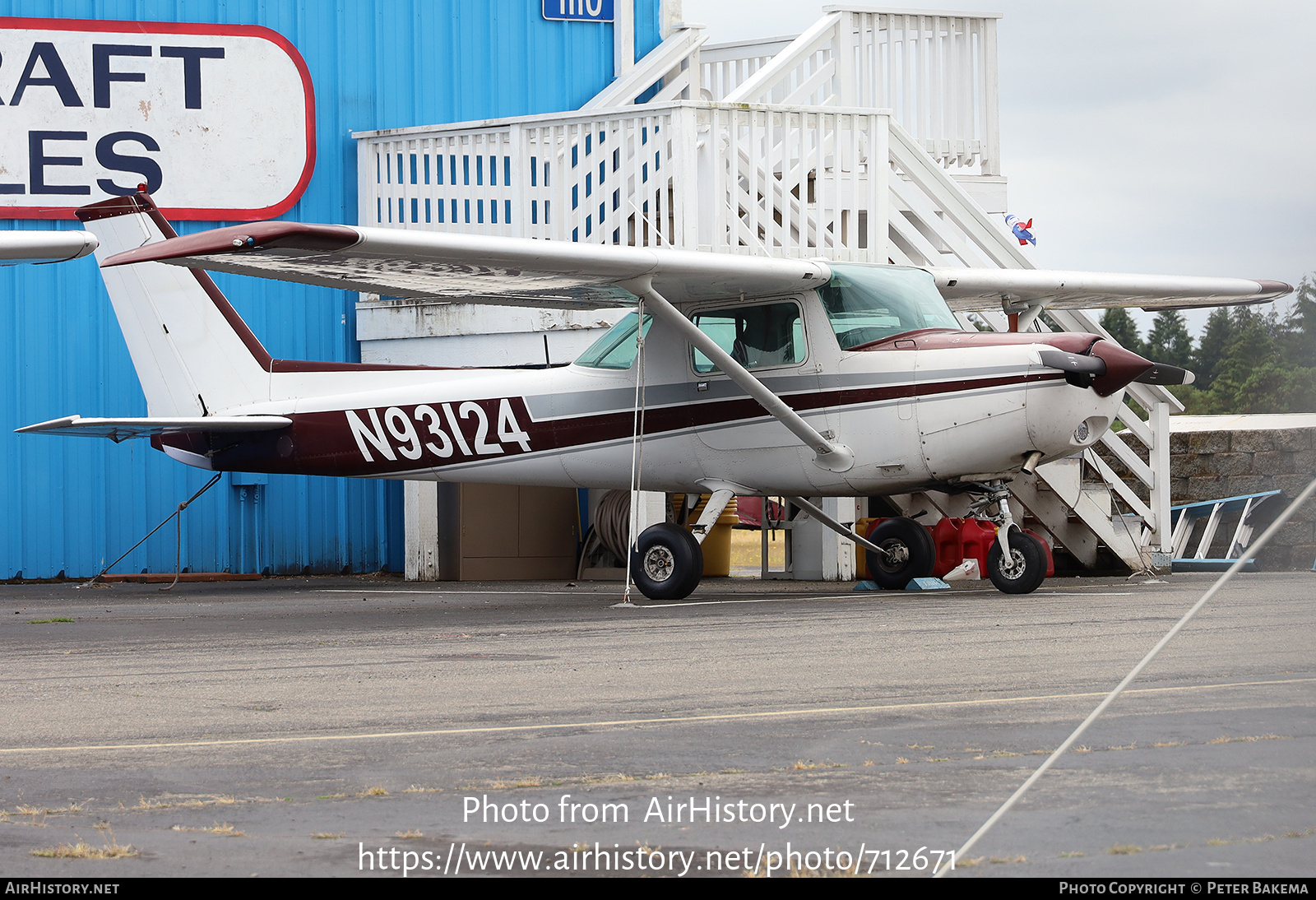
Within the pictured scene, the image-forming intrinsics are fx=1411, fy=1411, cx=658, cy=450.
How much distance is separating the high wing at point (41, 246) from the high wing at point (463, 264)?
0.30 metres

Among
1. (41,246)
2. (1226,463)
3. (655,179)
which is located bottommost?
(1226,463)

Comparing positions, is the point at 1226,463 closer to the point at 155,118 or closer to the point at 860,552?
the point at 860,552

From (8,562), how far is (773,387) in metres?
8.78

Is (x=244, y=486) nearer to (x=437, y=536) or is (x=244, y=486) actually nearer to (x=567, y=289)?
(x=437, y=536)

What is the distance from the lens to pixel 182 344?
12.7 m

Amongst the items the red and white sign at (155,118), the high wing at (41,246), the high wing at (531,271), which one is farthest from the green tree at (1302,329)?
the red and white sign at (155,118)

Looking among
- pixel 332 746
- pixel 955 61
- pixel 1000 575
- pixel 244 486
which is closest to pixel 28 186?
pixel 244 486

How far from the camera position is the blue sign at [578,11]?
16141mm

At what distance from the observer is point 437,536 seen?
48.3 ft

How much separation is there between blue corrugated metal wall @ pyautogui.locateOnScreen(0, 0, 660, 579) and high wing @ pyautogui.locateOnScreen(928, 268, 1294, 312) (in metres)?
6.18

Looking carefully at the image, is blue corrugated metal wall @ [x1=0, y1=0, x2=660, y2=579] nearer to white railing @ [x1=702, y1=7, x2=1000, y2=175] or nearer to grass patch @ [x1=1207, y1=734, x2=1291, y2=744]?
white railing @ [x1=702, y1=7, x2=1000, y2=175]

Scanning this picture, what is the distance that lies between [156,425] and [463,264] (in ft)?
13.0

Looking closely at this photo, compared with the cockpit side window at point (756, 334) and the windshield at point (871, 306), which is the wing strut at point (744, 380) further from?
the windshield at point (871, 306)

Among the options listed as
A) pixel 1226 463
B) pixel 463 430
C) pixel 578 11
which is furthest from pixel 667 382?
pixel 1226 463
